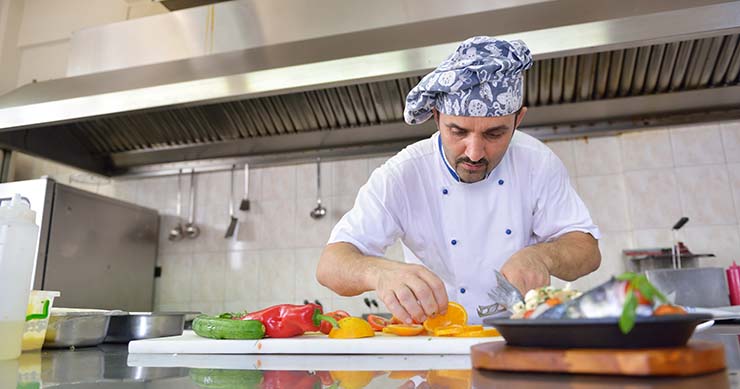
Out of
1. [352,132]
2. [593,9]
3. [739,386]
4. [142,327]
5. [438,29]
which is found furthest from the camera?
[352,132]

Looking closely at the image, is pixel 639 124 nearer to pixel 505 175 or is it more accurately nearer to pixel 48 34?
pixel 505 175

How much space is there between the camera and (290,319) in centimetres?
99

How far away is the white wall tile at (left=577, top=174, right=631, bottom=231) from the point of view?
7.91 ft

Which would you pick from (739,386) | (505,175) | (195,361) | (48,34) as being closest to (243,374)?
(195,361)

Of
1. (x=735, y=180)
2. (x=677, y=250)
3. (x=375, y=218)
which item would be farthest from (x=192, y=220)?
(x=735, y=180)

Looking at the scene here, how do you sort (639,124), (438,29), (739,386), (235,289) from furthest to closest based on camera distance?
(235,289)
(639,124)
(438,29)
(739,386)

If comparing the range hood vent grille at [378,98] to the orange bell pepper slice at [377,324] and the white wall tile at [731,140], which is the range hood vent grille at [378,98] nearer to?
the white wall tile at [731,140]

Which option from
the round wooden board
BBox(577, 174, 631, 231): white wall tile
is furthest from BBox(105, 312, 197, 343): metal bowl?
BBox(577, 174, 631, 231): white wall tile

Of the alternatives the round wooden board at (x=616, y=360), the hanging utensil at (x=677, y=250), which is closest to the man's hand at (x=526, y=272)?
the round wooden board at (x=616, y=360)

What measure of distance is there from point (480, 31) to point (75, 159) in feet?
7.90

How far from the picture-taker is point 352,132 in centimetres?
268

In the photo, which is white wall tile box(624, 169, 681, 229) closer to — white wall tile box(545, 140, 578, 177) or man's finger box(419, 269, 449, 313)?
white wall tile box(545, 140, 578, 177)

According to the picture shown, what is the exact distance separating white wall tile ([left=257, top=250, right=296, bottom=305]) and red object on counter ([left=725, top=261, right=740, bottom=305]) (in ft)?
6.66

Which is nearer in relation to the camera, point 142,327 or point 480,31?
point 142,327
